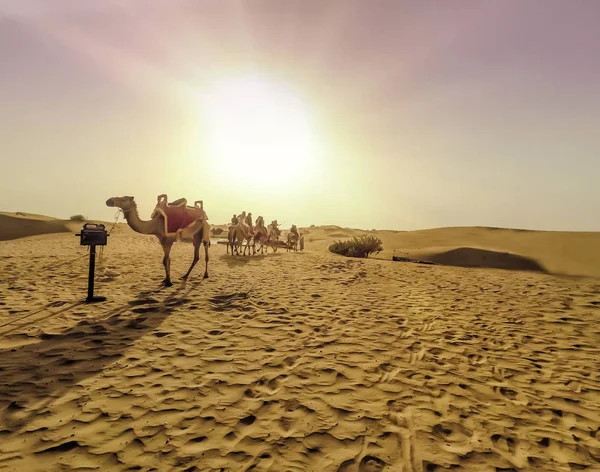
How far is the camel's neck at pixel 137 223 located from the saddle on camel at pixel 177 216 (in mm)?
322

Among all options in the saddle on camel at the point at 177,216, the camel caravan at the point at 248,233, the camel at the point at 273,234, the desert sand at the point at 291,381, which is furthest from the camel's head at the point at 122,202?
the camel at the point at 273,234

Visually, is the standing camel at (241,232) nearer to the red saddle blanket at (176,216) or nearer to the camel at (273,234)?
the camel at (273,234)

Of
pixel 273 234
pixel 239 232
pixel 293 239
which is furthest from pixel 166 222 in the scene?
pixel 293 239

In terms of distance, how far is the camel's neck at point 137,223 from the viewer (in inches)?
320

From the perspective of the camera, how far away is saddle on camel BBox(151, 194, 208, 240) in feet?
29.3

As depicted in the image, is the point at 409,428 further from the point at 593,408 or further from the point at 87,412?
the point at 87,412

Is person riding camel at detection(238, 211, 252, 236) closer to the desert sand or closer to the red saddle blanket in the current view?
the red saddle blanket

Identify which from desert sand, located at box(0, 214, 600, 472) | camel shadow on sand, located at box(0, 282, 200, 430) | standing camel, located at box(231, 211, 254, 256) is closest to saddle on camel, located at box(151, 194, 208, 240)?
desert sand, located at box(0, 214, 600, 472)

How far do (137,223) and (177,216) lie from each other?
1.26m

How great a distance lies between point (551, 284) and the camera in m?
11.1

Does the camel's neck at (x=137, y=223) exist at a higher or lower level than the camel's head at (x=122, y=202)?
lower

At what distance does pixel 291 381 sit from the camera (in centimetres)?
404

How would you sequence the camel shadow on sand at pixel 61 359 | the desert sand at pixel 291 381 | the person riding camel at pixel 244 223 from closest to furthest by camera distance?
the desert sand at pixel 291 381 → the camel shadow on sand at pixel 61 359 → the person riding camel at pixel 244 223

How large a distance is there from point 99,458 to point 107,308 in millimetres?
4925
